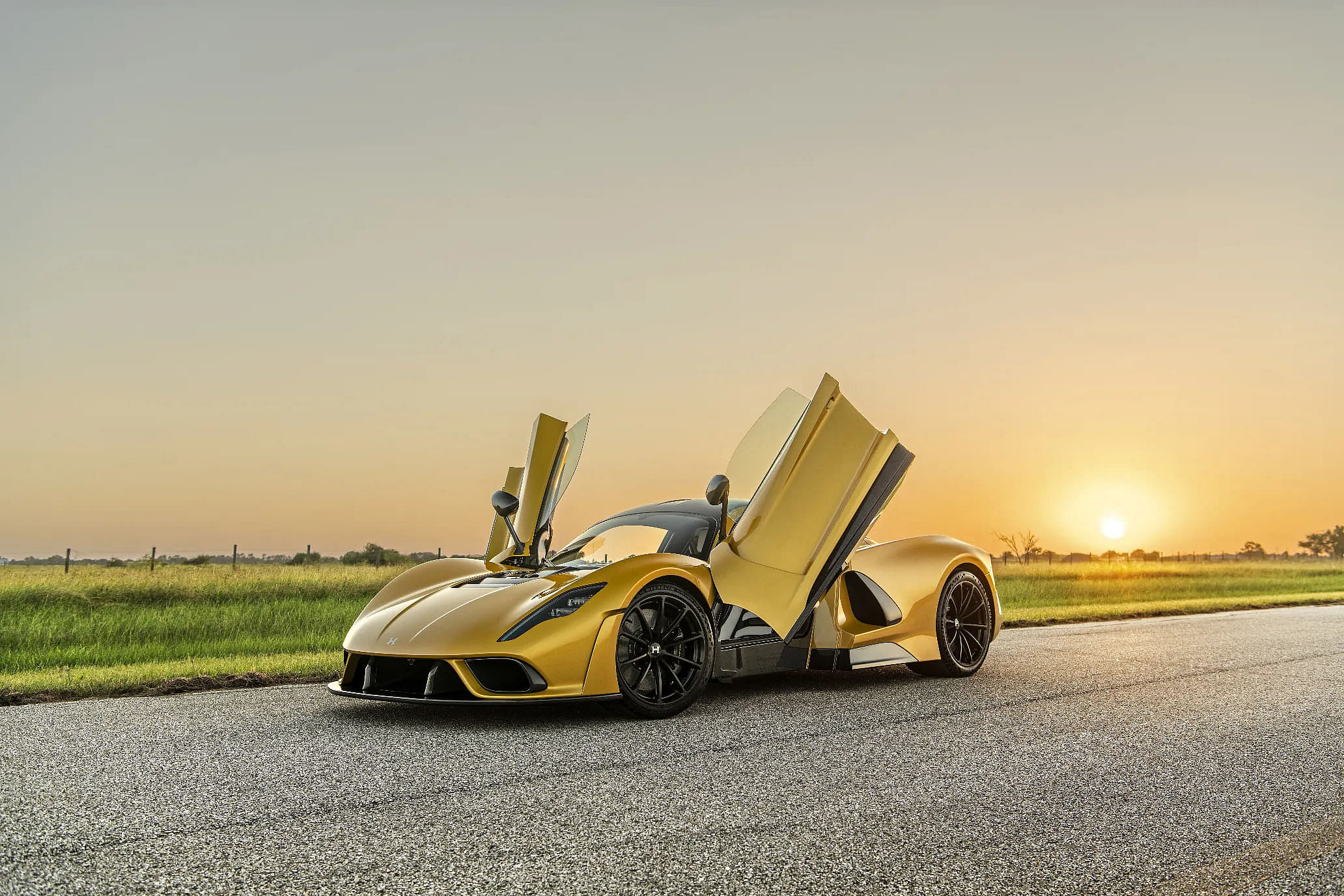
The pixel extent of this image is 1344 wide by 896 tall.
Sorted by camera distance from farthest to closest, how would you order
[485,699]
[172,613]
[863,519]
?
[172,613], [863,519], [485,699]

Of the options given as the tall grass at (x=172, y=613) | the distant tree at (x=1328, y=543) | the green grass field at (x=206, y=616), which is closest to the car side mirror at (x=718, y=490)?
the green grass field at (x=206, y=616)

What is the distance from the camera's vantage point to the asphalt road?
130 inches

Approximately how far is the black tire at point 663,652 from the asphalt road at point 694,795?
0.19 metres

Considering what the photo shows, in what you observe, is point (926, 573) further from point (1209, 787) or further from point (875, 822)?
point (875, 822)

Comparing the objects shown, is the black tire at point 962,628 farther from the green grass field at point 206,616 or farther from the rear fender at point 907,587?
the green grass field at point 206,616

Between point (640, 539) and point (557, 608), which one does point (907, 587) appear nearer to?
point (640, 539)

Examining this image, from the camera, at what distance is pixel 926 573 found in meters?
8.12

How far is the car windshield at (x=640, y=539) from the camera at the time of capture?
23.5 ft

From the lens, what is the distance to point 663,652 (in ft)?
20.7

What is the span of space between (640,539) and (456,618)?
5.38ft

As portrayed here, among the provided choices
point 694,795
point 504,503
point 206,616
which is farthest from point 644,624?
point 206,616

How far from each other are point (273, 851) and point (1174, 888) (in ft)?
9.65

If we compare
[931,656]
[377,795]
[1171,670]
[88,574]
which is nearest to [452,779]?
[377,795]

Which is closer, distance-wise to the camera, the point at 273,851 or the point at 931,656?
the point at 273,851
